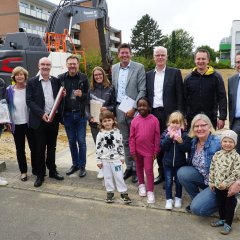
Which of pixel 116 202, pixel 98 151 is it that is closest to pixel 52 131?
pixel 98 151

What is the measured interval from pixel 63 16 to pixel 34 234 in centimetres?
1007

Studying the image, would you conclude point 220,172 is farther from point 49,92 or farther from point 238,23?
point 238,23

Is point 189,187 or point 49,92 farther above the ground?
point 49,92

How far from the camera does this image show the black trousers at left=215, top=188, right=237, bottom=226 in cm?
393

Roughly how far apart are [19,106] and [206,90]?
2.91 meters

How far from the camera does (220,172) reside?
3.99 metres

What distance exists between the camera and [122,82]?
17.7ft

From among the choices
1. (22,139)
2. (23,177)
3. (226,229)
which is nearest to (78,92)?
(22,139)

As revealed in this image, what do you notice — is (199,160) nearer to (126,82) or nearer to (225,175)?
(225,175)

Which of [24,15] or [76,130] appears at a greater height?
[24,15]

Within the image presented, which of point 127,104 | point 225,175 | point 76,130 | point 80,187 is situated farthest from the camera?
point 76,130

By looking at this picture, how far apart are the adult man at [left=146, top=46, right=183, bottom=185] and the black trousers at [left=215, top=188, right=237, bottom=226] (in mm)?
1421

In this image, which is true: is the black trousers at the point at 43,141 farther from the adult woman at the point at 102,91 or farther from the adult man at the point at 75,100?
the adult woman at the point at 102,91

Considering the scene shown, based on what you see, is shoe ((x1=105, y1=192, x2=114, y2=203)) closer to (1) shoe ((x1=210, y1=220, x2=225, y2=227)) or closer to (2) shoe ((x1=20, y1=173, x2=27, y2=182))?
(1) shoe ((x1=210, y1=220, x2=225, y2=227))
